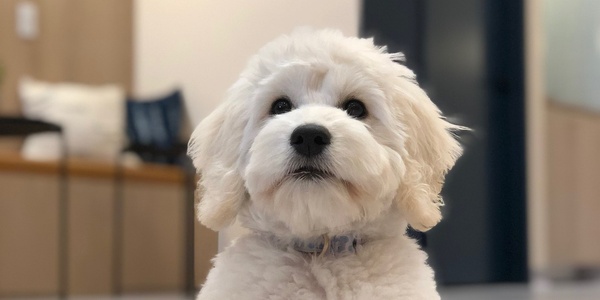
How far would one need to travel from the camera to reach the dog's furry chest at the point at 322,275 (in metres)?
1.10

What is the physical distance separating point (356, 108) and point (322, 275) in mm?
270

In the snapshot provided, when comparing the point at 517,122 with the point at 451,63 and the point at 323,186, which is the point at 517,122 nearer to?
the point at 451,63

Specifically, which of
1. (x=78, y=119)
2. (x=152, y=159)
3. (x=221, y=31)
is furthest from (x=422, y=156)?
(x=78, y=119)

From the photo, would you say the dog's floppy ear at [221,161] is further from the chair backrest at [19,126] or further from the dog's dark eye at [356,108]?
the chair backrest at [19,126]

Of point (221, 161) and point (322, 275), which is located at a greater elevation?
point (221, 161)

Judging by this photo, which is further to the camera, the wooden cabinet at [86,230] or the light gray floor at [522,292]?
the wooden cabinet at [86,230]

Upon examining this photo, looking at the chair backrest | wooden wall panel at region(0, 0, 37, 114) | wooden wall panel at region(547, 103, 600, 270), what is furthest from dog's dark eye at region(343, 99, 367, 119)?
wooden wall panel at region(547, 103, 600, 270)

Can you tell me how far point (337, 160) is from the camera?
1.06 m

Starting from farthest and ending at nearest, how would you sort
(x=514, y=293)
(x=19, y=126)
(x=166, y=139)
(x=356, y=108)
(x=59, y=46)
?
(x=59, y=46), (x=514, y=293), (x=19, y=126), (x=166, y=139), (x=356, y=108)

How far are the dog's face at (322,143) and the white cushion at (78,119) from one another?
2.61 metres

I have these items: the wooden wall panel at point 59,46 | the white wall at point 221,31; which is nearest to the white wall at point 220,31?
the white wall at point 221,31

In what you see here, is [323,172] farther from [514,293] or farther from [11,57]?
[11,57]

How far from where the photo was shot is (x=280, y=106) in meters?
1.19

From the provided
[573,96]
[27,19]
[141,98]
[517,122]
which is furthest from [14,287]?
[573,96]
